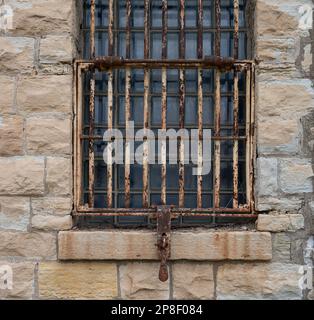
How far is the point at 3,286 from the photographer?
309 centimetres

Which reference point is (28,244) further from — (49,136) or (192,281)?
(192,281)

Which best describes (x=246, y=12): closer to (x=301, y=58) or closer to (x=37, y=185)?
(x=301, y=58)

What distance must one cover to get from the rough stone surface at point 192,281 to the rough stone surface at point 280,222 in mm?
369

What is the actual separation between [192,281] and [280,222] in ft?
1.85

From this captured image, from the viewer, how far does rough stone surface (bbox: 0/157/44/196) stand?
122 inches

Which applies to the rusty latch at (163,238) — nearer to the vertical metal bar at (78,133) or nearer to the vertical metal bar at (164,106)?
the vertical metal bar at (164,106)

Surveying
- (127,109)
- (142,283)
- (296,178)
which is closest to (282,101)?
(296,178)

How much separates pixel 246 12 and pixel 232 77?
38cm

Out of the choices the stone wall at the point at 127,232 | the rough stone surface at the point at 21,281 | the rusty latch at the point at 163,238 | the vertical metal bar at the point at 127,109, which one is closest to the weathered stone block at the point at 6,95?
Result: the stone wall at the point at 127,232

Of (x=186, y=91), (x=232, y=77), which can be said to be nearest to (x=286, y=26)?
(x=232, y=77)

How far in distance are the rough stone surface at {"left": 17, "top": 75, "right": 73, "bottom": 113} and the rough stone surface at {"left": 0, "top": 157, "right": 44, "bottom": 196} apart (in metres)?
0.30

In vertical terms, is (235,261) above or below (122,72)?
below

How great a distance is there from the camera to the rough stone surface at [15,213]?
3.09 metres

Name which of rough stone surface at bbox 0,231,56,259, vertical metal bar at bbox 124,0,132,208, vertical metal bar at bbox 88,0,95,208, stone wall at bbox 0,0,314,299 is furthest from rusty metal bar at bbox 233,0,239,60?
rough stone surface at bbox 0,231,56,259
